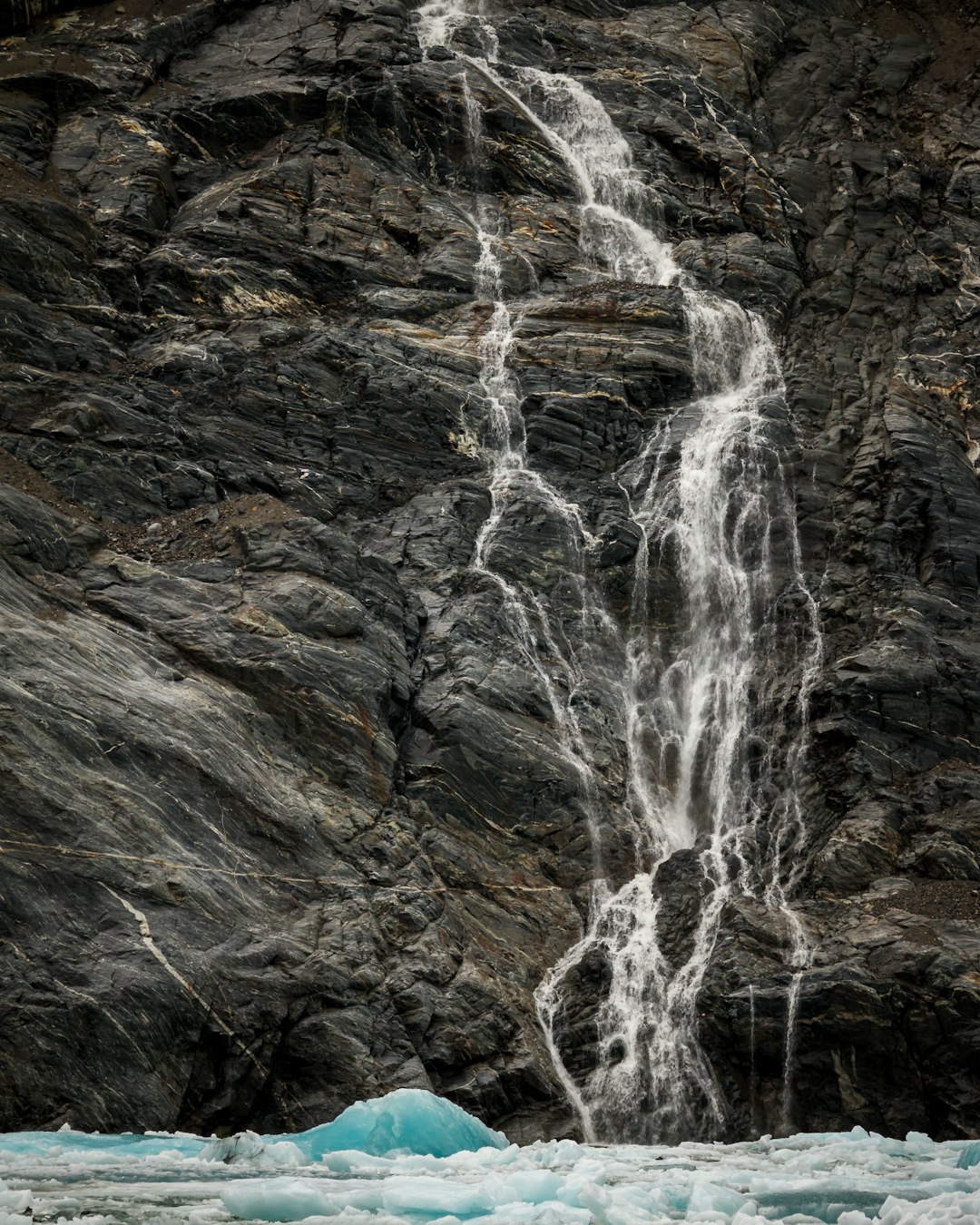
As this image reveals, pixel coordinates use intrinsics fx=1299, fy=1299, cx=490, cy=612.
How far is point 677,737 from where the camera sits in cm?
3108

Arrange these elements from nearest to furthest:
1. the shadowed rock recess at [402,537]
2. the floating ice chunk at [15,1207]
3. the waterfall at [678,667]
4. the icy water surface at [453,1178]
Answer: the floating ice chunk at [15,1207], the icy water surface at [453,1178], the shadowed rock recess at [402,537], the waterfall at [678,667]

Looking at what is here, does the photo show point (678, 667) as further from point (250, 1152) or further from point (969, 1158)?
point (250, 1152)

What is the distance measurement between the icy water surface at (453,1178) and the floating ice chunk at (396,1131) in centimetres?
2

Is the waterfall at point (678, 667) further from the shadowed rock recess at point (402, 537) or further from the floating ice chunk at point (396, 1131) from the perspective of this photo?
the floating ice chunk at point (396, 1131)

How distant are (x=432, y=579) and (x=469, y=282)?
11651mm

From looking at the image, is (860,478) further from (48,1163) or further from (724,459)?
(48,1163)

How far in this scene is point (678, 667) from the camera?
32.3 m

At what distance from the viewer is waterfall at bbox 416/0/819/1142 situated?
24.6 meters

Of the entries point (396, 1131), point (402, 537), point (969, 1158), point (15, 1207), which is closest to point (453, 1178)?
point (396, 1131)

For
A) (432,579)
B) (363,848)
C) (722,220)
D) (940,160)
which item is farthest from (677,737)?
(940,160)

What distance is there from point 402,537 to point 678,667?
764cm

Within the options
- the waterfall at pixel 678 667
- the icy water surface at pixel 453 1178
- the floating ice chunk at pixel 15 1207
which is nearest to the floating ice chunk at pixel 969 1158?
the icy water surface at pixel 453 1178

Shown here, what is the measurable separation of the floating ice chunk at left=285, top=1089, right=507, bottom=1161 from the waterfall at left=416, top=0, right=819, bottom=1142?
197 inches

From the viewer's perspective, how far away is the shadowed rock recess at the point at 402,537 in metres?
22.1
